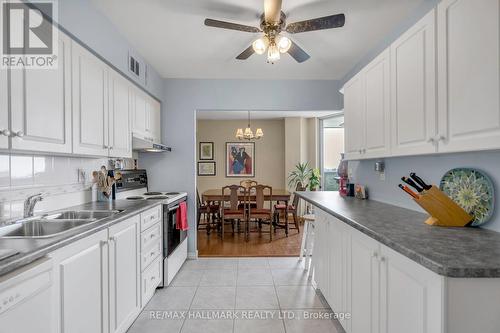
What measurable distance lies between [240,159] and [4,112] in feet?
17.3

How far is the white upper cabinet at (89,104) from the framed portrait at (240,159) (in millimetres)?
4253

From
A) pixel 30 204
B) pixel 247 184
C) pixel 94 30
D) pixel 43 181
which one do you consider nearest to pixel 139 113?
pixel 94 30

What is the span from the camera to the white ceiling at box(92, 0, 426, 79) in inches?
82.3

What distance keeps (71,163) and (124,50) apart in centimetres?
121

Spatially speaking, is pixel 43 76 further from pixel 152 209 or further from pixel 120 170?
pixel 120 170

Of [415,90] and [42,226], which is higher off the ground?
[415,90]

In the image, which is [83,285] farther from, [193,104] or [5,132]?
[193,104]

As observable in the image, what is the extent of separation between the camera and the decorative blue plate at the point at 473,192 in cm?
140

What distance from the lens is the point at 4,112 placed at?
4.33 ft

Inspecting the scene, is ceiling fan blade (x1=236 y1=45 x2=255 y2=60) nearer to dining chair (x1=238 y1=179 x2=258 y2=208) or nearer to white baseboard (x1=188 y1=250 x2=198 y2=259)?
white baseboard (x1=188 y1=250 x2=198 y2=259)

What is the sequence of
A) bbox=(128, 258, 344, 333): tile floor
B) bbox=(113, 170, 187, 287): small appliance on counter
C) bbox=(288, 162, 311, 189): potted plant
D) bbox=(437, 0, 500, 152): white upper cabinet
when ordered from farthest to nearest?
bbox=(288, 162, 311, 189): potted plant, bbox=(113, 170, 187, 287): small appliance on counter, bbox=(128, 258, 344, 333): tile floor, bbox=(437, 0, 500, 152): white upper cabinet

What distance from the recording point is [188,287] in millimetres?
2822

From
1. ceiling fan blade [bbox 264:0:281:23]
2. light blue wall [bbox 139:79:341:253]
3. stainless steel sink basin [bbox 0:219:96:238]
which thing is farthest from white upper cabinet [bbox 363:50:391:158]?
stainless steel sink basin [bbox 0:219:96:238]
